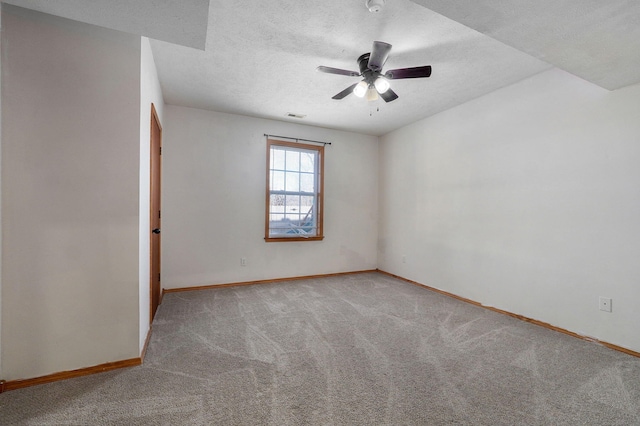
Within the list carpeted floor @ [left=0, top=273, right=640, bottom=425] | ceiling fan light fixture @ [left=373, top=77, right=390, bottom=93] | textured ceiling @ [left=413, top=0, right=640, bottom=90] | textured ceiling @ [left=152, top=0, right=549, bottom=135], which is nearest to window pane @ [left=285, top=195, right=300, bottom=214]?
textured ceiling @ [left=152, top=0, right=549, bottom=135]

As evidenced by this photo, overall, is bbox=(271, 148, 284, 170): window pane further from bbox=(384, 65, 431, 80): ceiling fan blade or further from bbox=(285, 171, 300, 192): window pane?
bbox=(384, 65, 431, 80): ceiling fan blade

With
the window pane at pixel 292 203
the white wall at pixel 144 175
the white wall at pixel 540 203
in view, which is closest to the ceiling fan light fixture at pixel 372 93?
the white wall at pixel 540 203

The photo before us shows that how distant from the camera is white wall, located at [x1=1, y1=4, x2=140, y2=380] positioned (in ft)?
5.73

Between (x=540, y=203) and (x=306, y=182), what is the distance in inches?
127

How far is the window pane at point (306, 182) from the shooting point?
4738 mm

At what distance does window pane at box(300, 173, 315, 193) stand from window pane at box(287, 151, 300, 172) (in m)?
0.16

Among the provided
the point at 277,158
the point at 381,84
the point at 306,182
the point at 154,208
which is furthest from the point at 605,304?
the point at 154,208

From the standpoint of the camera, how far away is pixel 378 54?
2.21 m

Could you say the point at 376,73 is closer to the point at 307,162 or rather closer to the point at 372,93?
the point at 372,93

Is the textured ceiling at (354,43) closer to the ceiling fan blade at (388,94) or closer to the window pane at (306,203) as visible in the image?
the ceiling fan blade at (388,94)

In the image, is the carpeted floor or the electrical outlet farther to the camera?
the electrical outlet

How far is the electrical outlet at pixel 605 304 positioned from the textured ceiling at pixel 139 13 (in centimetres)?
385

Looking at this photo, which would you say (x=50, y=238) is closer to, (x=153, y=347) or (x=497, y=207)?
(x=153, y=347)

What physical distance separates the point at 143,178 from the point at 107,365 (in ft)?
4.60
